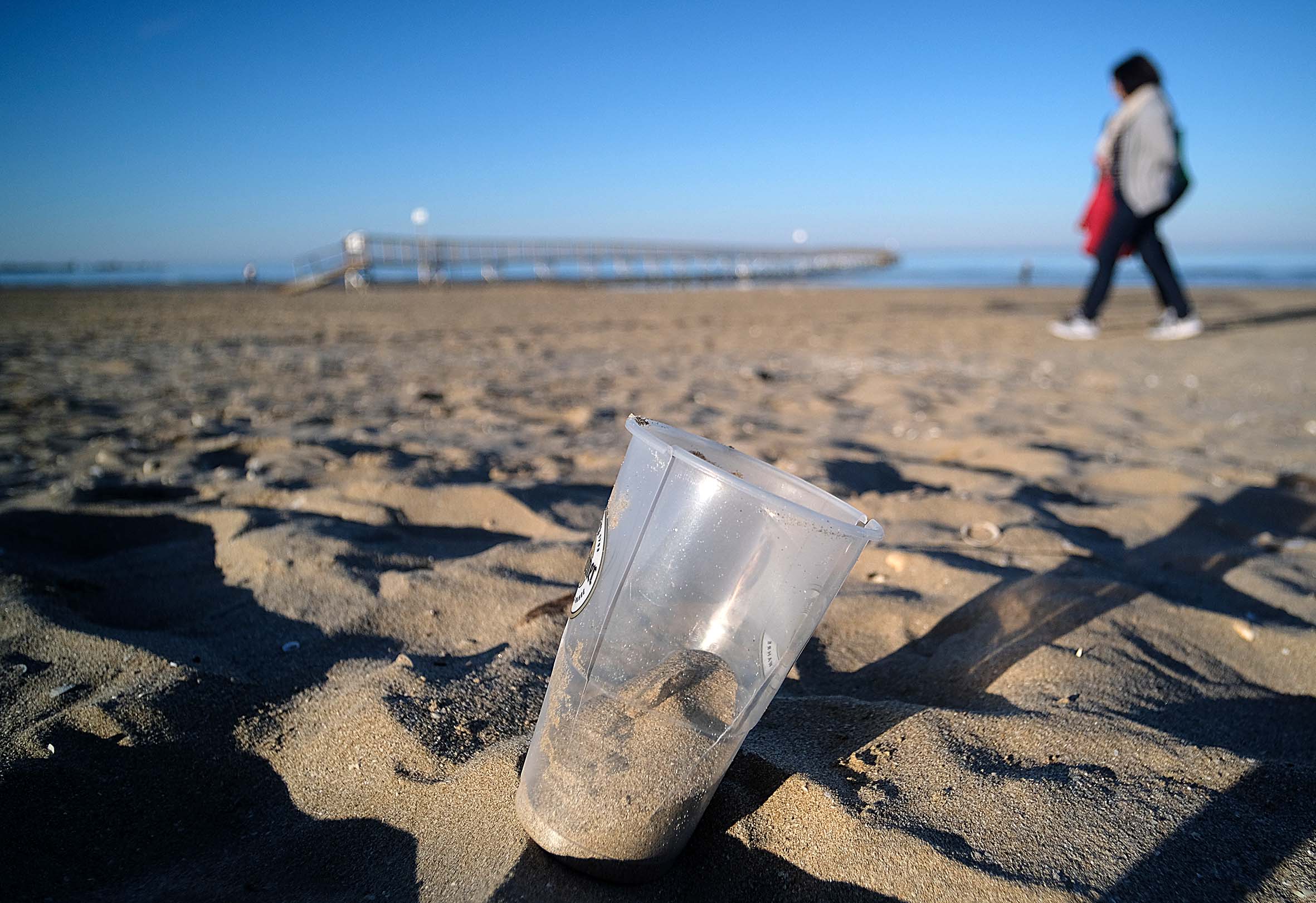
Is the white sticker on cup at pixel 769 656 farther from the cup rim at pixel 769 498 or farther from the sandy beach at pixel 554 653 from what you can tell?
the sandy beach at pixel 554 653

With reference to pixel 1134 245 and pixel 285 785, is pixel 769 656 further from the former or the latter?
pixel 1134 245

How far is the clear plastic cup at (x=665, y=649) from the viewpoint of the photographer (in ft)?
3.41

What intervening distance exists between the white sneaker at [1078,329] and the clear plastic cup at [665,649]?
7.77 meters

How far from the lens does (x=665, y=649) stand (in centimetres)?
109

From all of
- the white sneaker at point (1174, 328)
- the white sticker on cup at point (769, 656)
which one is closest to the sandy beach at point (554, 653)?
the white sticker on cup at point (769, 656)

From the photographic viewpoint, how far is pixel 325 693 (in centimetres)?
159

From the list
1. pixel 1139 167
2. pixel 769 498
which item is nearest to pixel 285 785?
pixel 769 498

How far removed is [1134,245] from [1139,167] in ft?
2.25

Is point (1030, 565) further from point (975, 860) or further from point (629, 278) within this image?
point (629, 278)

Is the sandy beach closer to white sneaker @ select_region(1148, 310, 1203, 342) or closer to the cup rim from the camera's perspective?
the cup rim

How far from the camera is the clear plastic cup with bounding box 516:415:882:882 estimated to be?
40.9 inches

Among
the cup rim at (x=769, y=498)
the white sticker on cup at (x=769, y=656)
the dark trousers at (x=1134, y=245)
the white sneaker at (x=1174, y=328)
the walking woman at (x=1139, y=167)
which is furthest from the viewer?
the white sneaker at (x=1174, y=328)

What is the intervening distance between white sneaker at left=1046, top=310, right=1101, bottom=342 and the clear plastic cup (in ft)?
25.5

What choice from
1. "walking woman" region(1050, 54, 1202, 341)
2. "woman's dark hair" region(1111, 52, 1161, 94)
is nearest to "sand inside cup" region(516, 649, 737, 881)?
"walking woman" region(1050, 54, 1202, 341)
